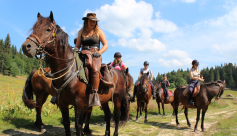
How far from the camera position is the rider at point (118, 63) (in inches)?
302

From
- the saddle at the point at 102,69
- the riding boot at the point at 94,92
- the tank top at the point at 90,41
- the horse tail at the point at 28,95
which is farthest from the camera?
the horse tail at the point at 28,95

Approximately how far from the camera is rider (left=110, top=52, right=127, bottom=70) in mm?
7683

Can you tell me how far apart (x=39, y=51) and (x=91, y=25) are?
1762 mm

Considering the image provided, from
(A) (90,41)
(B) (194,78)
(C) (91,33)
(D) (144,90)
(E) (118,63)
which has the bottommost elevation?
(D) (144,90)

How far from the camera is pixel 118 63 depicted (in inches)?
310

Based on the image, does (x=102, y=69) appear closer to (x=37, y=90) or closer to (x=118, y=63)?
(x=118, y=63)

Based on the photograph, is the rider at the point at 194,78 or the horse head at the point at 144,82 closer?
the rider at the point at 194,78

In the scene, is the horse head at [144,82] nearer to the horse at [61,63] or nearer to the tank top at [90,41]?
the tank top at [90,41]

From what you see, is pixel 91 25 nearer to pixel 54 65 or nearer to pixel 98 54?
pixel 98 54

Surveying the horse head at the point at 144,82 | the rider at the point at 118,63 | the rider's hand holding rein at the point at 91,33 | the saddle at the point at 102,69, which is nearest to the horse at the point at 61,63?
the saddle at the point at 102,69

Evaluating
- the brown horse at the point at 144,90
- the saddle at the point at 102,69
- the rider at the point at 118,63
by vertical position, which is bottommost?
the brown horse at the point at 144,90

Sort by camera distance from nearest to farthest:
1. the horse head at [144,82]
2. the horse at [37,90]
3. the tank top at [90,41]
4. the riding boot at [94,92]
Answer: the riding boot at [94,92]
the tank top at [90,41]
the horse at [37,90]
the horse head at [144,82]

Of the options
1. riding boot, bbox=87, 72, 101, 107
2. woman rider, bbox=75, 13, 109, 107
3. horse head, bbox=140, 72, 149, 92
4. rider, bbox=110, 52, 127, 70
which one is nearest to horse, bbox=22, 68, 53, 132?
rider, bbox=110, 52, 127, 70

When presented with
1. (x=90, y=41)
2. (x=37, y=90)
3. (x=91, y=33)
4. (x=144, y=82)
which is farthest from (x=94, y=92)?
(x=144, y=82)
